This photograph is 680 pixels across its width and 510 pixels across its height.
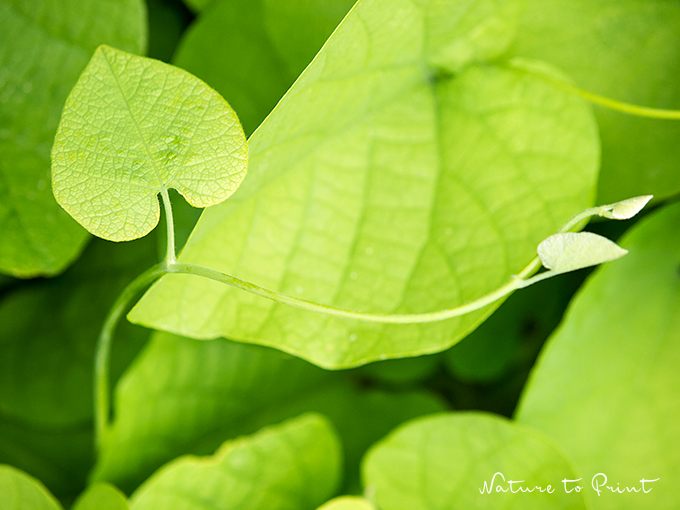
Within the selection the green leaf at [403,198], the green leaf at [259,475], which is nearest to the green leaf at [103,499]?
the green leaf at [259,475]

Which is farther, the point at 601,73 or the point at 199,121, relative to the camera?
the point at 601,73

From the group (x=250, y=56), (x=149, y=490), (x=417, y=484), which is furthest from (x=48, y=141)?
(x=417, y=484)

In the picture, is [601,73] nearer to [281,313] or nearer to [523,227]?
[523,227]

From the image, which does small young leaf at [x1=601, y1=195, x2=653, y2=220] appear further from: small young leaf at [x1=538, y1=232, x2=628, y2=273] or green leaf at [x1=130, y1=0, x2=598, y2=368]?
green leaf at [x1=130, y1=0, x2=598, y2=368]

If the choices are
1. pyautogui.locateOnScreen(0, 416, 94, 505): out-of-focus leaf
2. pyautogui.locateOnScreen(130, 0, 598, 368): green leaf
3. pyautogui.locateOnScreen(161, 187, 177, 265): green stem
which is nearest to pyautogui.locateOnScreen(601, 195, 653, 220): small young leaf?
pyautogui.locateOnScreen(130, 0, 598, 368): green leaf

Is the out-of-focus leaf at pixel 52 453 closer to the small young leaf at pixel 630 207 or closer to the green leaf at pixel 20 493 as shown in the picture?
the green leaf at pixel 20 493

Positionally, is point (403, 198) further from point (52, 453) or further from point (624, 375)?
point (52, 453)
